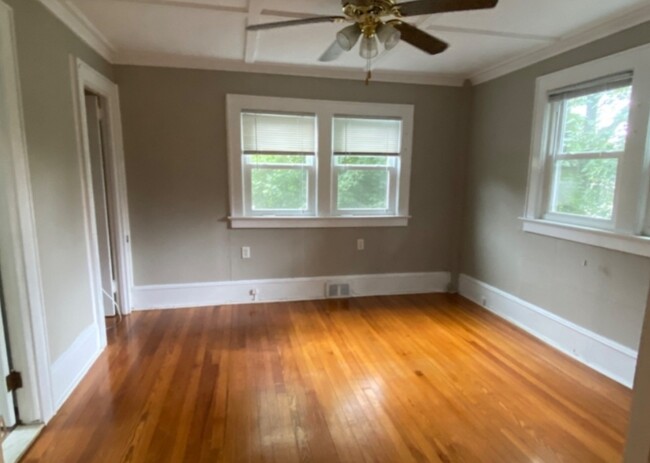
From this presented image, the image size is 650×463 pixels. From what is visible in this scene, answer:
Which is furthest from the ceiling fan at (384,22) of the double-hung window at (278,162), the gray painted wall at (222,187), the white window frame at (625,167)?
the gray painted wall at (222,187)

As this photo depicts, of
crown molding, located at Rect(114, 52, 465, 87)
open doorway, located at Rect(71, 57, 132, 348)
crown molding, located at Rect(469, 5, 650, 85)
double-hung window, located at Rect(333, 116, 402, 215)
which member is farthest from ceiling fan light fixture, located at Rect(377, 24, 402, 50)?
open doorway, located at Rect(71, 57, 132, 348)

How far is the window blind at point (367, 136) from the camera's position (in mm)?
3854

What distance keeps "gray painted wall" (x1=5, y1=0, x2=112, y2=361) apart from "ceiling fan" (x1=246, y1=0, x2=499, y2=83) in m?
1.18

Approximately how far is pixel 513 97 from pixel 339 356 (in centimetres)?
277

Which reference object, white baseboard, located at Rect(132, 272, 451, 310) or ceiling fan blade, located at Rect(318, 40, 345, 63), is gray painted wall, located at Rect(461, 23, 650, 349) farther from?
ceiling fan blade, located at Rect(318, 40, 345, 63)

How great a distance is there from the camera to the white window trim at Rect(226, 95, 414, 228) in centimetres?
360

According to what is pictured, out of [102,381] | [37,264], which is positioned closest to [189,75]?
[37,264]

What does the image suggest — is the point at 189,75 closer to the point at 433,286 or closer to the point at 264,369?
the point at 264,369

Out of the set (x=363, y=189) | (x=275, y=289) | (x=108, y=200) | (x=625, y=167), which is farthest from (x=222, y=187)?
(x=625, y=167)

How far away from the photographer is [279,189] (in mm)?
3818

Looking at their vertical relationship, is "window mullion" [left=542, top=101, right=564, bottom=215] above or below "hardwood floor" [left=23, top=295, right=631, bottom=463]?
above

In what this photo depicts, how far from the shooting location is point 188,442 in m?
1.89

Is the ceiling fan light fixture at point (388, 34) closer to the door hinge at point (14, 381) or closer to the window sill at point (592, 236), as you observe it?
the window sill at point (592, 236)

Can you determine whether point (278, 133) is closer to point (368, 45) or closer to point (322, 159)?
point (322, 159)
